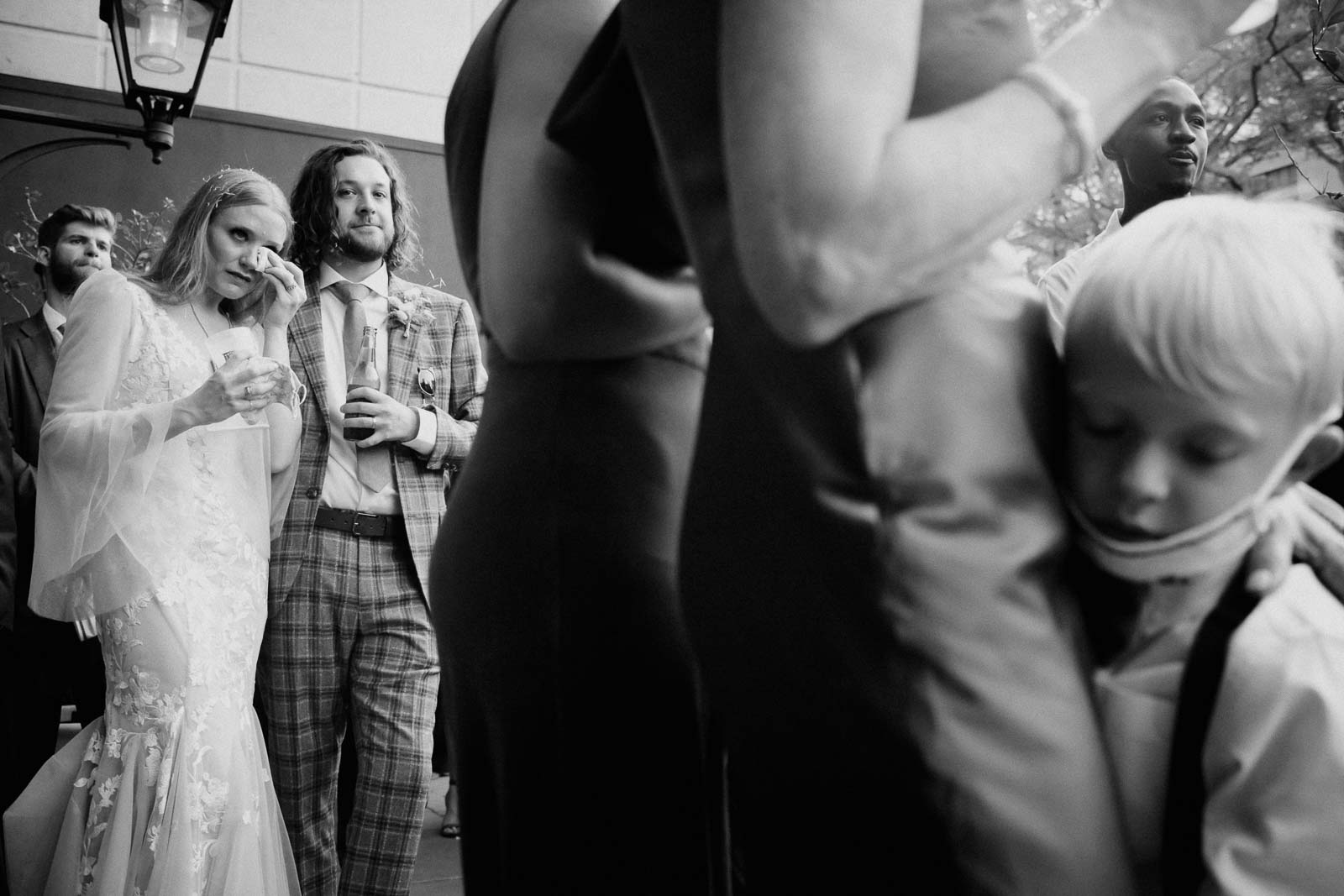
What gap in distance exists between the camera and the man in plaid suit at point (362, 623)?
2945 mm

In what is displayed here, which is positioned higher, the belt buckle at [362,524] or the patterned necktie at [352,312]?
the patterned necktie at [352,312]

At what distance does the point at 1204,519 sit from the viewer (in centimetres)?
76

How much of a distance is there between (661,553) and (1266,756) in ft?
1.74

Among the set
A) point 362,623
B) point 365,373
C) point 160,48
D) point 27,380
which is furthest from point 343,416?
point 27,380

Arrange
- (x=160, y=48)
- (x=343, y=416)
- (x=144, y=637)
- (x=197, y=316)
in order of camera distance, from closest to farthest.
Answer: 1. (x=144, y=637)
2. (x=343, y=416)
3. (x=197, y=316)
4. (x=160, y=48)

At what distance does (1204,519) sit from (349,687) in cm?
258

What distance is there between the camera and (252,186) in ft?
Answer: 11.1

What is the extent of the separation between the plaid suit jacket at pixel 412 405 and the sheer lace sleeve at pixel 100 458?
1.05ft

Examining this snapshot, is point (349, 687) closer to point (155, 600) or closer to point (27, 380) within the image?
point (155, 600)

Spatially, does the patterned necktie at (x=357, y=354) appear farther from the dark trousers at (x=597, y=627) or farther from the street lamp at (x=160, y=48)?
the dark trousers at (x=597, y=627)

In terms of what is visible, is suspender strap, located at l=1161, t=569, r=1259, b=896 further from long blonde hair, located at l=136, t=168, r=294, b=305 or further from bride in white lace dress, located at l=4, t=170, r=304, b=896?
long blonde hair, located at l=136, t=168, r=294, b=305

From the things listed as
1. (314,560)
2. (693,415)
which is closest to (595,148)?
(693,415)

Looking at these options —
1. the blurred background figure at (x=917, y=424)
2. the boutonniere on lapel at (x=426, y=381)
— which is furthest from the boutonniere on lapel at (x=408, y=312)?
the blurred background figure at (x=917, y=424)

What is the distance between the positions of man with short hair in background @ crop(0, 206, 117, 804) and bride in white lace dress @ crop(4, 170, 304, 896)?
47 centimetres
